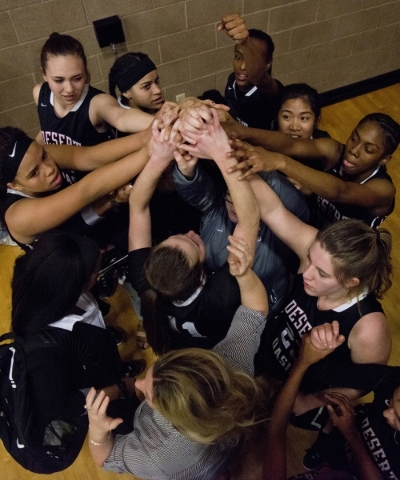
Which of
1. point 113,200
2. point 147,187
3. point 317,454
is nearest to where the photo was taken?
point 147,187

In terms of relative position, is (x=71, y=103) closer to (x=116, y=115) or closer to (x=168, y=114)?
(x=116, y=115)

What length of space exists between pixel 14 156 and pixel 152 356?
1.51 metres

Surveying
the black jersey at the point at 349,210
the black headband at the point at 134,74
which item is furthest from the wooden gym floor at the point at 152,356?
the black headband at the point at 134,74

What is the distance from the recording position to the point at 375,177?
205 cm

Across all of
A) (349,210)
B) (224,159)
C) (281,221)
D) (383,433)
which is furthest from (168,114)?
(383,433)

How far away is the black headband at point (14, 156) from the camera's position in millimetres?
1638

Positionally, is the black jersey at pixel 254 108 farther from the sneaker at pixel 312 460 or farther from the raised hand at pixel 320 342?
the sneaker at pixel 312 460

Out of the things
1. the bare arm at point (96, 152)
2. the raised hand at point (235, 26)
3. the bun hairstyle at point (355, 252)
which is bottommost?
the bun hairstyle at point (355, 252)

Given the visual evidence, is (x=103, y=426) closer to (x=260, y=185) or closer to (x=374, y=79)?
(x=260, y=185)

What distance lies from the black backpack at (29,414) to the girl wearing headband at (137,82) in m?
1.30

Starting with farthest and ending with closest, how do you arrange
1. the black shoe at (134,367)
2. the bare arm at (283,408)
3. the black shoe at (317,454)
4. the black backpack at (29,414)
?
the black shoe at (134,367) < the black shoe at (317,454) < the bare arm at (283,408) < the black backpack at (29,414)

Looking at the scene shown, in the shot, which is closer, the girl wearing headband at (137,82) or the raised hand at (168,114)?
the raised hand at (168,114)

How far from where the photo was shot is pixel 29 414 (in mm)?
1407

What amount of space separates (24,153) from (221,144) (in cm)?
77
